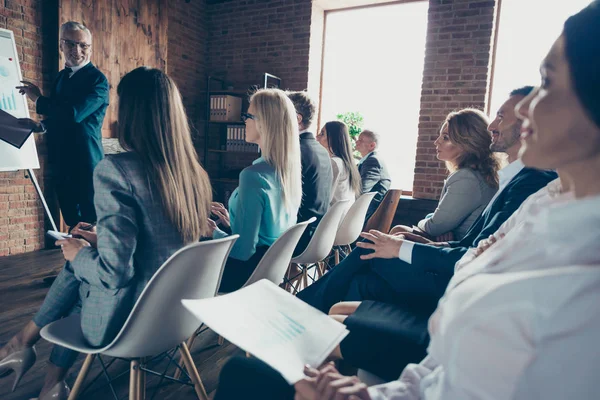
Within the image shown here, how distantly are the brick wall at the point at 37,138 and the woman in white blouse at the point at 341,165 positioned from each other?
9.01ft

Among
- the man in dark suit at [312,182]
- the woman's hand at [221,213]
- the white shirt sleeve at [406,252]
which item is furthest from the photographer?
the man in dark suit at [312,182]

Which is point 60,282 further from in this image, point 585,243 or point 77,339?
point 585,243

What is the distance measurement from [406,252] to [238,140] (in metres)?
4.43

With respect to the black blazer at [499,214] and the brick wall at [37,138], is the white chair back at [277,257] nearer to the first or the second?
the black blazer at [499,214]

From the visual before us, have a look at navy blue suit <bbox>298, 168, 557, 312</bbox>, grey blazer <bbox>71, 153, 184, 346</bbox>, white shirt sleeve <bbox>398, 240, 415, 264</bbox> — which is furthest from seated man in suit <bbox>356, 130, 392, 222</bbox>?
grey blazer <bbox>71, 153, 184, 346</bbox>

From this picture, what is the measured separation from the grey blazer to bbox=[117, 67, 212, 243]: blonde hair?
0.04 m

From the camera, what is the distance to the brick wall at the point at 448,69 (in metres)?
4.43

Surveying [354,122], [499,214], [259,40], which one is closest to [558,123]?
[499,214]

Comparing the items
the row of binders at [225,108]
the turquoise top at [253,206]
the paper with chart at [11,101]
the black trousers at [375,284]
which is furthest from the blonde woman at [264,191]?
the row of binders at [225,108]

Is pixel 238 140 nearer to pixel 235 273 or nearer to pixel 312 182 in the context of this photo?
pixel 312 182

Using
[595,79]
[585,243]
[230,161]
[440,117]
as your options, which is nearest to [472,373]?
[585,243]

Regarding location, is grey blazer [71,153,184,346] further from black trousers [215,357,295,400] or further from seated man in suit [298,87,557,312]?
seated man in suit [298,87,557,312]

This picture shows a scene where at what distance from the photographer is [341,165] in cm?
335

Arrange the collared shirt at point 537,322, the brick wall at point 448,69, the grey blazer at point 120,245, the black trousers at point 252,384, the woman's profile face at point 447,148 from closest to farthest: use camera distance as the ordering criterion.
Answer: the collared shirt at point 537,322 → the black trousers at point 252,384 → the grey blazer at point 120,245 → the woman's profile face at point 447,148 → the brick wall at point 448,69
